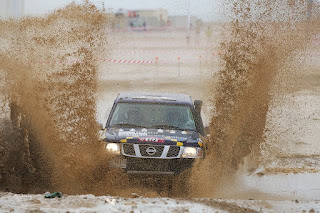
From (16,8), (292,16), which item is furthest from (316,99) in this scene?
(16,8)

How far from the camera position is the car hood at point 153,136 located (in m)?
8.06

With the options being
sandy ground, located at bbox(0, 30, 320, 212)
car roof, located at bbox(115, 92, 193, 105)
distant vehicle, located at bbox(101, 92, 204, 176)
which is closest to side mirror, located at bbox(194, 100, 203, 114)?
car roof, located at bbox(115, 92, 193, 105)

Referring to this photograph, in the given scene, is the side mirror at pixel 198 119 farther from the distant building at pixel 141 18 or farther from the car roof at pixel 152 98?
the distant building at pixel 141 18

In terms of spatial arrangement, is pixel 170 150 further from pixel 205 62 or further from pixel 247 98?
pixel 205 62

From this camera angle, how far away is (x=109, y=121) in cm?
892

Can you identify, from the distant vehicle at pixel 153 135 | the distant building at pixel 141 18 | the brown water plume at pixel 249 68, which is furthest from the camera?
the distant building at pixel 141 18

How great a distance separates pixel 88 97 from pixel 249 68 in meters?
3.19

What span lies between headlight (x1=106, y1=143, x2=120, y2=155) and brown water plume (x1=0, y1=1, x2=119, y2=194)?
174 mm

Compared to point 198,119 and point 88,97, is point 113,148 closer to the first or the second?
point 198,119

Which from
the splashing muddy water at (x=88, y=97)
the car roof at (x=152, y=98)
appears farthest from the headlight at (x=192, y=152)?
the car roof at (x=152, y=98)

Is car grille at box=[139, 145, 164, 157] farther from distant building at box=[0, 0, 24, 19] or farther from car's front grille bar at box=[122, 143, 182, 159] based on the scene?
distant building at box=[0, 0, 24, 19]

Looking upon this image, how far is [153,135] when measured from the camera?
27.0 feet

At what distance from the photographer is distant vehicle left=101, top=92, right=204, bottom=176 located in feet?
26.2

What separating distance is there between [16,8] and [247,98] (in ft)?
59.1
